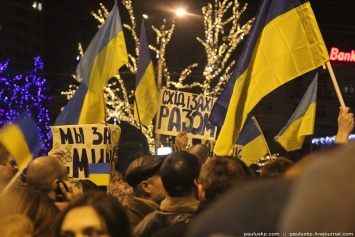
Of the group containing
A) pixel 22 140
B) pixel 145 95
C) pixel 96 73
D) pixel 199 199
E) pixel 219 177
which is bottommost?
pixel 199 199

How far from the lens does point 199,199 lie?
4172 mm

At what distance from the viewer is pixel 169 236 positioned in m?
3.86

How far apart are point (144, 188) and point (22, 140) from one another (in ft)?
3.55

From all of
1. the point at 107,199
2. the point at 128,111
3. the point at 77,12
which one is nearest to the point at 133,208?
the point at 107,199

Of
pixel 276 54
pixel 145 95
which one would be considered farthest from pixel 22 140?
pixel 145 95

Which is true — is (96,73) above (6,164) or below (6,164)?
above

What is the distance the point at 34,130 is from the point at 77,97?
430cm

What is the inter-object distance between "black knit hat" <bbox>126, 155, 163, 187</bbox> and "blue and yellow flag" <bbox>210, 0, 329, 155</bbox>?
1797mm

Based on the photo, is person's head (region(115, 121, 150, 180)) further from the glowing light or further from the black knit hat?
the black knit hat

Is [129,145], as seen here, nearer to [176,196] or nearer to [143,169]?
[143,169]

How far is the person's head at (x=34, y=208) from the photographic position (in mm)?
3670

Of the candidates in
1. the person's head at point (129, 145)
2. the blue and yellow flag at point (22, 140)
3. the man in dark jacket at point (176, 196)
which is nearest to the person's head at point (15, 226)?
the man in dark jacket at point (176, 196)

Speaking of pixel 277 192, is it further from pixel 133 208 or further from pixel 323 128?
pixel 323 128

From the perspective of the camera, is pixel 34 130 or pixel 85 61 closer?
pixel 34 130
